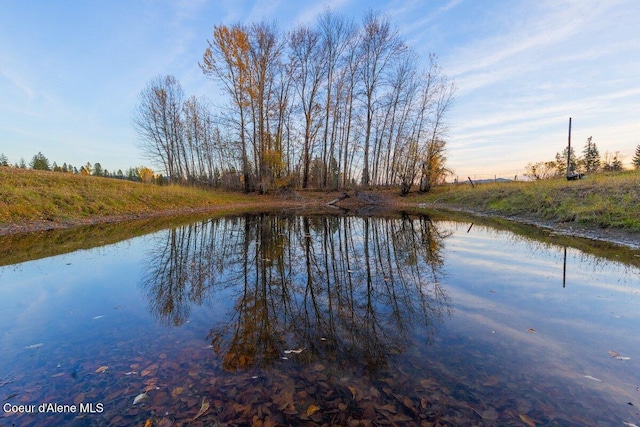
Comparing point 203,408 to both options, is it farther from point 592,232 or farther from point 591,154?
point 591,154

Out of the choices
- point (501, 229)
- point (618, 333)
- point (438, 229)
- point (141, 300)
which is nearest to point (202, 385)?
point (141, 300)

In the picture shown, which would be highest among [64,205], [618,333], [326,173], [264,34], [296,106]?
[264,34]

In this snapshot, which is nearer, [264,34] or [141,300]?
[141,300]

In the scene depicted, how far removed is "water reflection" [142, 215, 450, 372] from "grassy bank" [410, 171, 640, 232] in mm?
7226

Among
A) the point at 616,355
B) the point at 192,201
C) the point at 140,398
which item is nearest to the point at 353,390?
the point at 140,398

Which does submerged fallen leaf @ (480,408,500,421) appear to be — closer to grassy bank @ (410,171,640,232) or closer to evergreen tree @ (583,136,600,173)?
grassy bank @ (410,171,640,232)

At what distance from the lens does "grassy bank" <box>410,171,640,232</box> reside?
1095 cm

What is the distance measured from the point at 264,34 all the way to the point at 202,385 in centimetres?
3350

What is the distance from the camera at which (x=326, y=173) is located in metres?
36.3

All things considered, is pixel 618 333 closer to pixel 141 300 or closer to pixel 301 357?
pixel 301 357

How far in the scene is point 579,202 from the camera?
13.4m

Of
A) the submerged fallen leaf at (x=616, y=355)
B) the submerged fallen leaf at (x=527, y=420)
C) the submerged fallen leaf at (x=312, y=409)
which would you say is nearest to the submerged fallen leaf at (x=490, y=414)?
the submerged fallen leaf at (x=527, y=420)

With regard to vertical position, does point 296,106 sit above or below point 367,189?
above

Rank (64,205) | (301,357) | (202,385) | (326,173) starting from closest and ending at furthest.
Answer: (202,385), (301,357), (64,205), (326,173)
